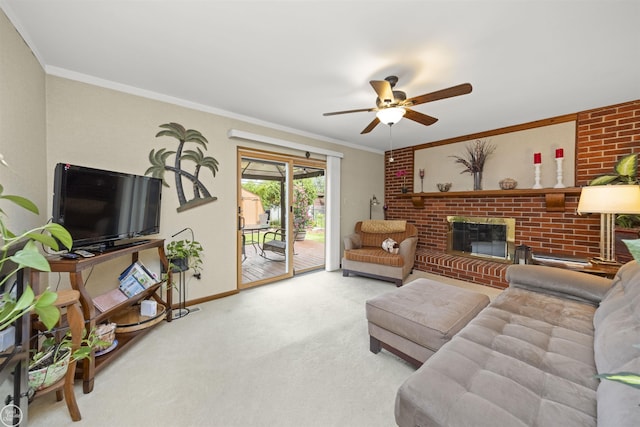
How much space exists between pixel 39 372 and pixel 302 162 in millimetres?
3280

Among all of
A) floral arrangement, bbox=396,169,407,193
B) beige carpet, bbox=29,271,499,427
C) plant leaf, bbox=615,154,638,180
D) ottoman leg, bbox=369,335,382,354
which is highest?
floral arrangement, bbox=396,169,407,193

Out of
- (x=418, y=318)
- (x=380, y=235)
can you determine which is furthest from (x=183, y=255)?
(x=380, y=235)

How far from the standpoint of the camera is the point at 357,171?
4.62m

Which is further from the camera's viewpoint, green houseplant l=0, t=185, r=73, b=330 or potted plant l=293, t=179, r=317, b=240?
potted plant l=293, t=179, r=317, b=240

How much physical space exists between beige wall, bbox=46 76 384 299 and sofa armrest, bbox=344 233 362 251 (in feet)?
5.58

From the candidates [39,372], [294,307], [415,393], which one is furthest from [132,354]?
[415,393]

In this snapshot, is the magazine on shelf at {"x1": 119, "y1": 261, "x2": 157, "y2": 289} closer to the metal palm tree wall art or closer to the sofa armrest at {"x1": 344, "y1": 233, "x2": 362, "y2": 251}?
the metal palm tree wall art

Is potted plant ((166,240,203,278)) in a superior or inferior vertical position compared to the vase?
inferior

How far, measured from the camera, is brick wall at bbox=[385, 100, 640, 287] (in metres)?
2.74

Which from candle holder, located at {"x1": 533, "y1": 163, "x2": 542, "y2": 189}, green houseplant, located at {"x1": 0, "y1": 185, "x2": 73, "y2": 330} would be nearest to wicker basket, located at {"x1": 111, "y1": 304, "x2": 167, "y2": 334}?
green houseplant, located at {"x1": 0, "y1": 185, "x2": 73, "y2": 330}

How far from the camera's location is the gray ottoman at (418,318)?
1601 millimetres

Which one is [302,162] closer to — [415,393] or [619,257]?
[415,393]

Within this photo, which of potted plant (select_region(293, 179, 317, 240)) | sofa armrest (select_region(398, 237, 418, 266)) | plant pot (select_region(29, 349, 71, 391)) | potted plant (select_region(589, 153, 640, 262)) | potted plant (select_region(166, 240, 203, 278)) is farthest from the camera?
potted plant (select_region(293, 179, 317, 240))

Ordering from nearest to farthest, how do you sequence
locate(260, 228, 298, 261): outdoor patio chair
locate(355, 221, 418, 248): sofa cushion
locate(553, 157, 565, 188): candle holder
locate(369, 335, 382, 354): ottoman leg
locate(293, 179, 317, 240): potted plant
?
locate(369, 335, 382, 354): ottoman leg → locate(553, 157, 565, 188): candle holder → locate(260, 228, 298, 261): outdoor patio chair → locate(355, 221, 418, 248): sofa cushion → locate(293, 179, 317, 240): potted plant
